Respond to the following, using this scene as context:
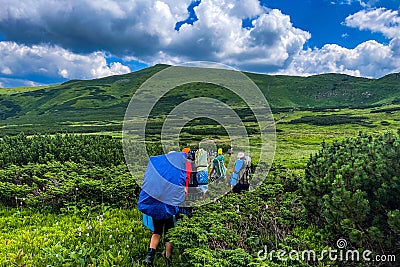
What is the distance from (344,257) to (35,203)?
8.59m

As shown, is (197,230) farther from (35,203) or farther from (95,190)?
(35,203)

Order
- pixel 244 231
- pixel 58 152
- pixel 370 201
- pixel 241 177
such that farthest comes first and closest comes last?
pixel 58 152 < pixel 241 177 < pixel 244 231 < pixel 370 201

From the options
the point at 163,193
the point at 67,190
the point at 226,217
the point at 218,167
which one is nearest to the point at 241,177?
the point at 218,167

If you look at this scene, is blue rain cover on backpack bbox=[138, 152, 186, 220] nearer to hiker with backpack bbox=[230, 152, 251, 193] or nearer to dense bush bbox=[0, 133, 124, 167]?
hiker with backpack bbox=[230, 152, 251, 193]

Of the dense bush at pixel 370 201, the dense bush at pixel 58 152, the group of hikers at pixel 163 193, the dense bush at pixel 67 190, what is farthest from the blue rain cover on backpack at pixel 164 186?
the dense bush at pixel 58 152

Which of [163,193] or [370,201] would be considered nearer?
[370,201]

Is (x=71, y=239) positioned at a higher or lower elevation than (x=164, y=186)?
lower

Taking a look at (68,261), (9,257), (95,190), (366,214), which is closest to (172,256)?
(68,261)

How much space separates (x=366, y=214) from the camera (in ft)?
17.6

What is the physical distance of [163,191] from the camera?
241 inches

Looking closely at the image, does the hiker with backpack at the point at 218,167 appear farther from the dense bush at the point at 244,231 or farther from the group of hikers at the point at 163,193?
the group of hikers at the point at 163,193

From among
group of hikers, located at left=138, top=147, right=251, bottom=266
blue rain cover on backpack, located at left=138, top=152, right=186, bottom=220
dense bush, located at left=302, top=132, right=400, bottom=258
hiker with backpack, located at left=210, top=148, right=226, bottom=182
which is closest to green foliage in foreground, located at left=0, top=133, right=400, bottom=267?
dense bush, located at left=302, top=132, right=400, bottom=258

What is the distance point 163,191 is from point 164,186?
4.4 inches

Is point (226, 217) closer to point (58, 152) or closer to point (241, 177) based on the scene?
point (241, 177)
